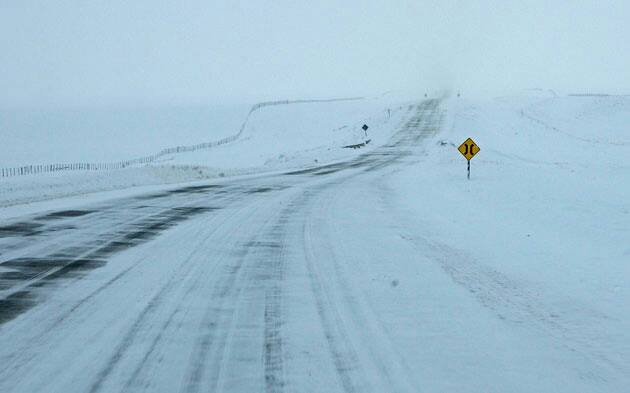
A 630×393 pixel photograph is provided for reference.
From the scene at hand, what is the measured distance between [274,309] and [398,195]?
10834mm

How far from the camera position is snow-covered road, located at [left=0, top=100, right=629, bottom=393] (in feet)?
14.6

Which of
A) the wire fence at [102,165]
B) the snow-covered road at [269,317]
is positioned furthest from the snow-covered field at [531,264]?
the wire fence at [102,165]

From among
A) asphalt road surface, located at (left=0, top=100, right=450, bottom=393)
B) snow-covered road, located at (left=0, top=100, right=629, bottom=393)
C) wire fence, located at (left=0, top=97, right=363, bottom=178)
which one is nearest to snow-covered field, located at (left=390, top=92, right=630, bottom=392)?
snow-covered road, located at (left=0, top=100, right=629, bottom=393)

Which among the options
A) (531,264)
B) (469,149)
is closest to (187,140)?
(469,149)

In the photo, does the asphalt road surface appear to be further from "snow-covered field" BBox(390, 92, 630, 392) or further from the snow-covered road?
"snow-covered field" BBox(390, 92, 630, 392)

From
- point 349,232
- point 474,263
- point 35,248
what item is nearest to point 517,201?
point 349,232

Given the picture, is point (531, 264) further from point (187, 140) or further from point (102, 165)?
point (187, 140)

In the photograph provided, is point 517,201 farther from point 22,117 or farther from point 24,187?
point 22,117

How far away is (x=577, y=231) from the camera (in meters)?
10.8

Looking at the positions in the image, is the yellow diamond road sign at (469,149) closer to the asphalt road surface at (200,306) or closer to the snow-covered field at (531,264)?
the snow-covered field at (531,264)

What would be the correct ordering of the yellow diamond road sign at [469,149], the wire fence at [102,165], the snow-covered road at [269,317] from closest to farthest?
the snow-covered road at [269,317]
the yellow diamond road sign at [469,149]
the wire fence at [102,165]

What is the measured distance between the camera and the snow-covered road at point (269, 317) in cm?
445

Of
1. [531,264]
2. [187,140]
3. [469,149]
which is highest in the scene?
[187,140]

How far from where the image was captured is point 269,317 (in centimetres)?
585
